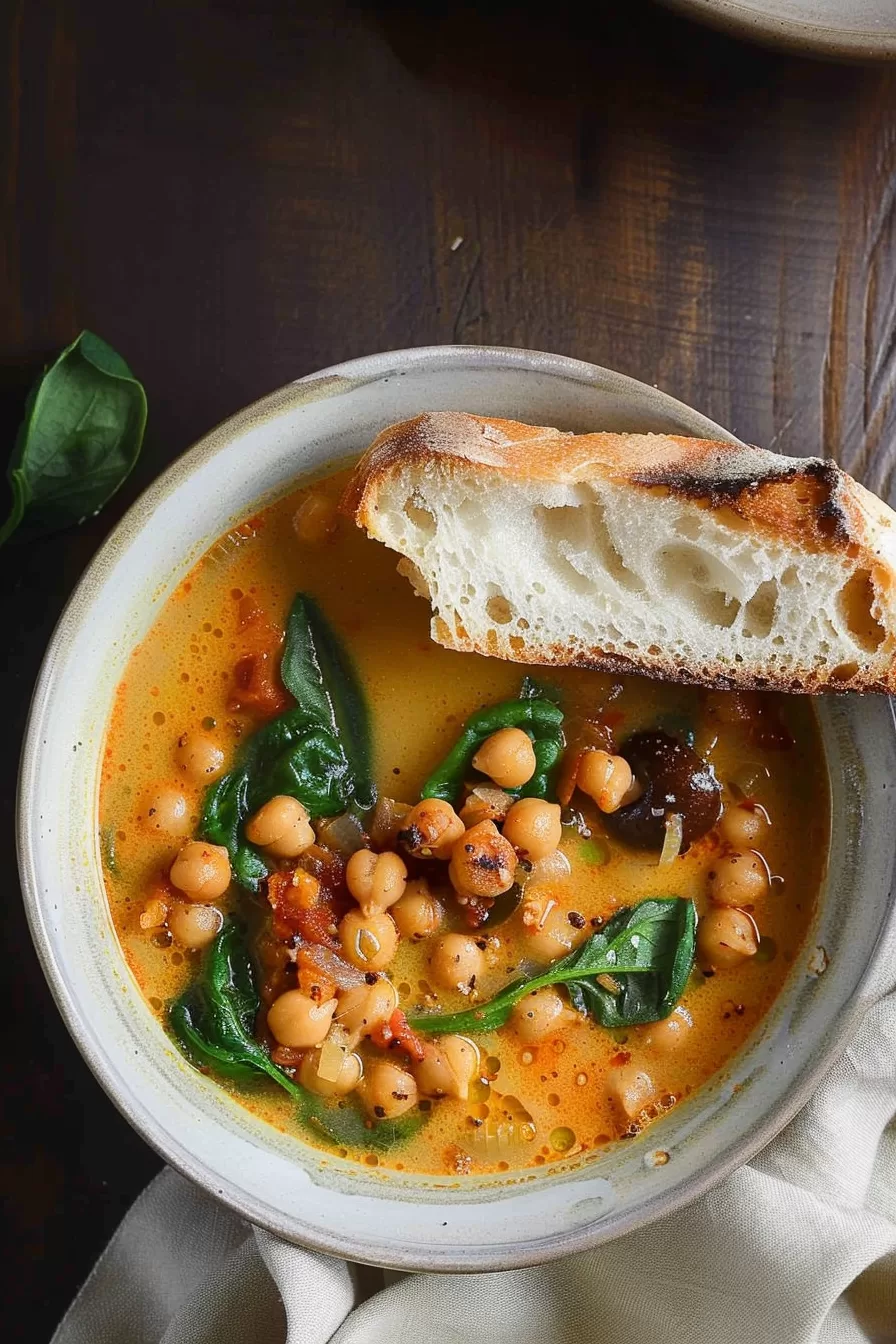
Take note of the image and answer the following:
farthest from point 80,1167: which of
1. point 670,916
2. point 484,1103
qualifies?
point 670,916

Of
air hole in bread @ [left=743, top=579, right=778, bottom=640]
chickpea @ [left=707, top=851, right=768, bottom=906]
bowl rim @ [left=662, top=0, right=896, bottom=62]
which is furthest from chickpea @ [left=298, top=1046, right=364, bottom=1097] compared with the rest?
bowl rim @ [left=662, top=0, right=896, bottom=62]

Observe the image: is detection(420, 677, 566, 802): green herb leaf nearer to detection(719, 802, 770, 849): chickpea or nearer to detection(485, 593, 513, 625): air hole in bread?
detection(485, 593, 513, 625): air hole in bread

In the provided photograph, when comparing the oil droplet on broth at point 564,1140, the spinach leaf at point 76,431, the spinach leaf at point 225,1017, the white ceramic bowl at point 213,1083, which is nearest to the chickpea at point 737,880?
the white ceramic bowl at point 213,1083

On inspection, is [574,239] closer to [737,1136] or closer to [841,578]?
[841,578]

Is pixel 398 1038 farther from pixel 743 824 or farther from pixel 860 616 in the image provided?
pixel 860 616

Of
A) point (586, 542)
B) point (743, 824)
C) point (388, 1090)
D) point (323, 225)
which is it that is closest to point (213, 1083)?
point (388, 1090)

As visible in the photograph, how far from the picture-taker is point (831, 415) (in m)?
2.66

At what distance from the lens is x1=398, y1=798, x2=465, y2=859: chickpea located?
233 cm

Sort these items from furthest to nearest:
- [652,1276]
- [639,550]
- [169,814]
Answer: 1. [652,1276]
2. [169,814]
3. [639,550]

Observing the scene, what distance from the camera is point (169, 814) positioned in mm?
2391

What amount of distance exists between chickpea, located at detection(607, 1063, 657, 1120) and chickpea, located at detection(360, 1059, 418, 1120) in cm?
36

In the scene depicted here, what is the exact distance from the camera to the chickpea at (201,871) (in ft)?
7.66

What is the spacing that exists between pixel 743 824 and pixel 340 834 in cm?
73

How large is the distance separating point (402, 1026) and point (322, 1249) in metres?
0.39
